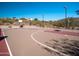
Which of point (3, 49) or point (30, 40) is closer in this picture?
point (3, 49)

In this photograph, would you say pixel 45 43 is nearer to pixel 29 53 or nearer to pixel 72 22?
pixel 29 53

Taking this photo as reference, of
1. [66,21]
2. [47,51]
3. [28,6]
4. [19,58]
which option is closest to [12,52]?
[19,58]

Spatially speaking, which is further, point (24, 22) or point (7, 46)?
point (24, 22)

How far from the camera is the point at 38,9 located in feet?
21.1

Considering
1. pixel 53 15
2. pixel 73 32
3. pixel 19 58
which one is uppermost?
pixel 53 15

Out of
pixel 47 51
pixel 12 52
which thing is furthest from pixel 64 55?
pixel 12 52

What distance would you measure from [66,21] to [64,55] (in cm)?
115

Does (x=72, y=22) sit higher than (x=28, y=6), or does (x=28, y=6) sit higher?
(x=28, y=6)

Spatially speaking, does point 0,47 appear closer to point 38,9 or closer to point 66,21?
point 38,9

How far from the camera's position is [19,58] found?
5996 mm

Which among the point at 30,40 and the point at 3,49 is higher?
the point at 30,40

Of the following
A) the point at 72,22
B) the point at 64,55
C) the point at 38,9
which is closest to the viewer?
the point at 64,55

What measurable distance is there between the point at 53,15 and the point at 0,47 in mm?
1842

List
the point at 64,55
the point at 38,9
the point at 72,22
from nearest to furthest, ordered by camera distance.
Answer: the point at 64,55 → the point at 38,9 → the point at 72,22
